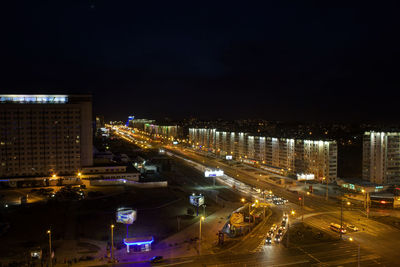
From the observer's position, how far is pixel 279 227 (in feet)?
131

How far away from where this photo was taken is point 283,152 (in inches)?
3182

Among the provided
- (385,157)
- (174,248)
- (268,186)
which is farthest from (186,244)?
(385,157)

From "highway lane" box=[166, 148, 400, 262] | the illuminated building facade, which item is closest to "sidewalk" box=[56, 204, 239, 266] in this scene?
"highway lane" box=[166, 148, 400, 262]

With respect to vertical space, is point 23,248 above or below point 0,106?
below

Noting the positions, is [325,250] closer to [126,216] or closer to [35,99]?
[126,216]

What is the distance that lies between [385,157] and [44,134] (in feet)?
217

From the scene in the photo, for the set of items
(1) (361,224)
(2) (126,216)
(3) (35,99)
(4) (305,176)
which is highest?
(3) (35,99)

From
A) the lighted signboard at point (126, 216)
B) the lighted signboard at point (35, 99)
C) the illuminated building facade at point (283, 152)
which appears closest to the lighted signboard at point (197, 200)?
the lighted signboard at point (126, 216)

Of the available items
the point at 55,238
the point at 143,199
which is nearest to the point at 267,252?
the point at 55,238

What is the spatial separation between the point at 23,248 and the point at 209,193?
32.4 meters

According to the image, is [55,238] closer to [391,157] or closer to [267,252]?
[267,252]

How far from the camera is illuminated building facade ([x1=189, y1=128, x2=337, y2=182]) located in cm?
6838

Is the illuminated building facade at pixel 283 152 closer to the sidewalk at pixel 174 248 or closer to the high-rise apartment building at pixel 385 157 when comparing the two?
the high-rise apartment building at pixel 385 157

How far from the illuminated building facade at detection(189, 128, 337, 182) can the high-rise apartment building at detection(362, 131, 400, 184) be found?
692 cm
